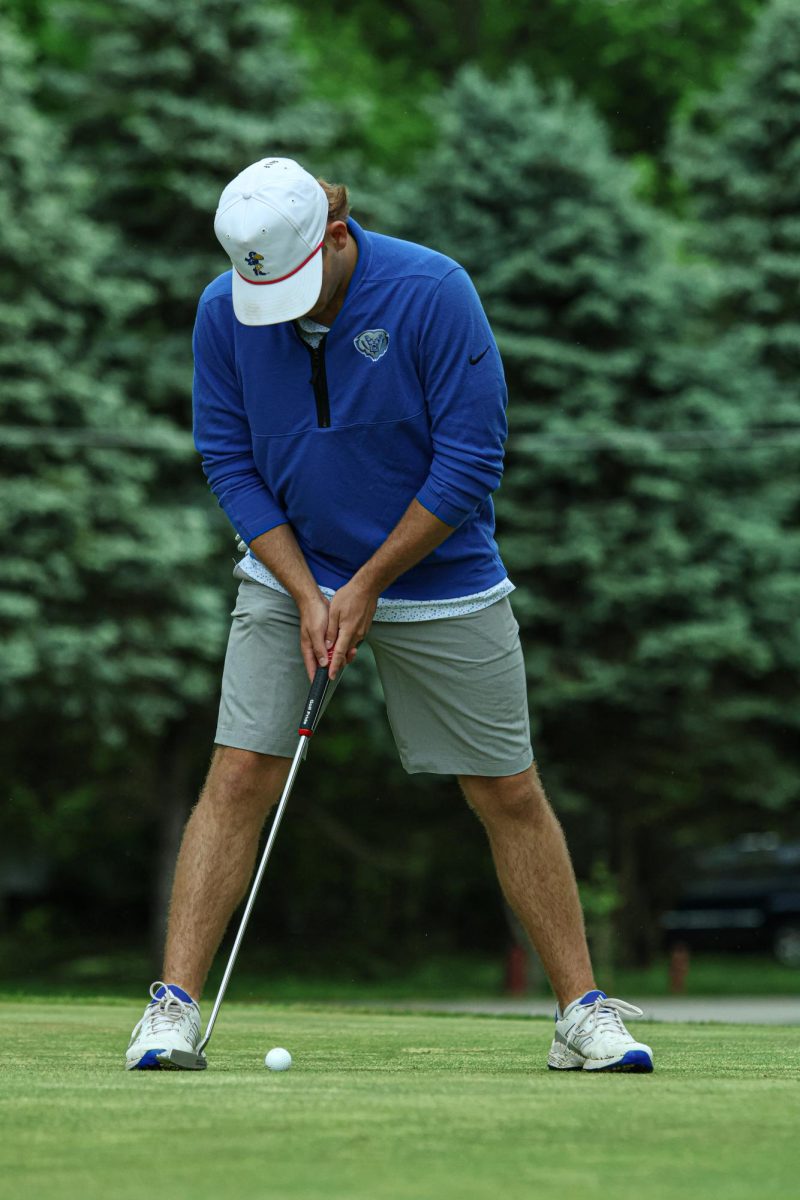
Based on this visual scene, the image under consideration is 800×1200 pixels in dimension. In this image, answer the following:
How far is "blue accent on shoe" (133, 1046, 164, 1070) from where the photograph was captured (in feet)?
13.1

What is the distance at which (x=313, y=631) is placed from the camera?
4391 mm

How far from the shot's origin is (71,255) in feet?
53.2

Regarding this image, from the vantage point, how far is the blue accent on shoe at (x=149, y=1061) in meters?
4.00

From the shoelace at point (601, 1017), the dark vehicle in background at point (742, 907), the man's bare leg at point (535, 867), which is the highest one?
the man's bare leg at point (535, 867)

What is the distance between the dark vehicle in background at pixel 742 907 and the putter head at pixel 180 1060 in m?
21.3

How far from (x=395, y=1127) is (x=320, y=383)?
194 cm

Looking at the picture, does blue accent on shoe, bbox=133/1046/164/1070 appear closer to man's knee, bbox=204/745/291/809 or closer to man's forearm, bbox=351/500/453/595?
man's knee, bbox=204/745/291/809

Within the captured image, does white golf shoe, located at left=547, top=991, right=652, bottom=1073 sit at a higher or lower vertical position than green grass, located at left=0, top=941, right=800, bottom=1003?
higher

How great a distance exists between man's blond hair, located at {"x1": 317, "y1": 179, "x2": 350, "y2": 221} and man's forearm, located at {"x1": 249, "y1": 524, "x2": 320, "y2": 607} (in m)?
0.72

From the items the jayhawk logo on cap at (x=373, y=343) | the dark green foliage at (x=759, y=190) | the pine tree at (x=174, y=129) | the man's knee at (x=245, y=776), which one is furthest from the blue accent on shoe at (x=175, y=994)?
the dark green foliage at (x=759, y=190)

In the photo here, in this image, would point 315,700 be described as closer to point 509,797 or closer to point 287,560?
point 287,560

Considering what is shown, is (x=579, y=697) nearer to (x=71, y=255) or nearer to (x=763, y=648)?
(x=763, y=648)

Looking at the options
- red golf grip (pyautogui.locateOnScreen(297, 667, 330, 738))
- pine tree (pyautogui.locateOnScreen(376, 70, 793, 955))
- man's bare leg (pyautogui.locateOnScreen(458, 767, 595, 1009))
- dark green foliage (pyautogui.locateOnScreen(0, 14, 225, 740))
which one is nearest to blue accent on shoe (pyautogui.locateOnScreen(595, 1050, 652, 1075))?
man's bare leg (pyautogui.locateOnScreen(458, 767, 595, 1009))

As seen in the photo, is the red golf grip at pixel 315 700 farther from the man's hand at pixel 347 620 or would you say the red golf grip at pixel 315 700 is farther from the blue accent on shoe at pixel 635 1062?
the blue accent on shoe at pixel 635 1062
